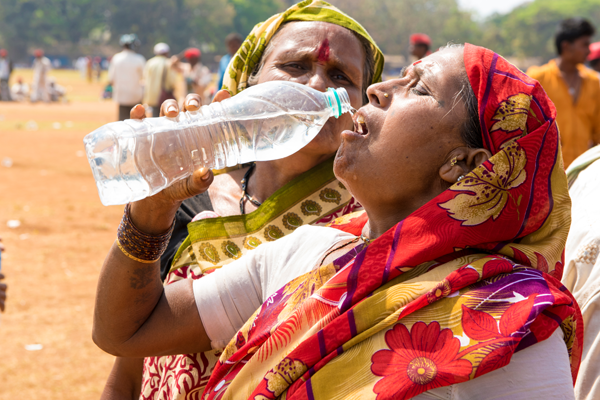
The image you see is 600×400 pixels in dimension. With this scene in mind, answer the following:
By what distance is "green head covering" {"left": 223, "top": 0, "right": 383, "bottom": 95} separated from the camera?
2398 mm

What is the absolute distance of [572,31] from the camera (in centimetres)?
699

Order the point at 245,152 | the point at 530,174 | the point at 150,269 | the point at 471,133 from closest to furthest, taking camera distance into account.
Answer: the point at 530,174 < the point at 471,133 < the point at 150,269 < the point at 245,152

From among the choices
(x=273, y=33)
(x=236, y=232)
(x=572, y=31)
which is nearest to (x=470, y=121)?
(x=236, y=232)

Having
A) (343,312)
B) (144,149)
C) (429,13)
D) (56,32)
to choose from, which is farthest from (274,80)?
(429,13)

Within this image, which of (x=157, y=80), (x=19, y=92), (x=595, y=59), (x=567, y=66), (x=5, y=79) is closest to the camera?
(x=567, y=66)

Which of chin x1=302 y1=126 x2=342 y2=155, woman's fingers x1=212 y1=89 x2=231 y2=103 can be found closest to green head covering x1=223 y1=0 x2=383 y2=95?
chin x1=302 y1=126 x2=342 y2=155

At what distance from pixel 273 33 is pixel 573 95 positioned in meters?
5.13

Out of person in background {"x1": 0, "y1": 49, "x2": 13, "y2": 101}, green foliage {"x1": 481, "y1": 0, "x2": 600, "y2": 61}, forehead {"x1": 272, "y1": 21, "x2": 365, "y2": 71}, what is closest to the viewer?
forehead {"x1": 272, "y1": 21, "x2": 365, "y2": 71}

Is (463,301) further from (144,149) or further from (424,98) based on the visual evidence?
(144,149)

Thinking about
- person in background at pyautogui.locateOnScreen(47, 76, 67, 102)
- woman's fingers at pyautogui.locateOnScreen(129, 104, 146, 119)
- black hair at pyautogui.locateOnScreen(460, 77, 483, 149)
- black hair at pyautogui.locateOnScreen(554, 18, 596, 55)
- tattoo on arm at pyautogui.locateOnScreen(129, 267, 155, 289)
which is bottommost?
person in background at pyautogui.locateOnScreen(47, 76, 67, 102)

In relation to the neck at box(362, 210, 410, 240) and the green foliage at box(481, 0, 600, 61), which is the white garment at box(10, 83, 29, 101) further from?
the green foliage at box(481, 0, 600, 61)

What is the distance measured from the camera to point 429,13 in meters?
94.9

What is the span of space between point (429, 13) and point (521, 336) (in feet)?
331

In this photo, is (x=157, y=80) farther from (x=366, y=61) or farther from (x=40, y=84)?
(x=40, y=84)
